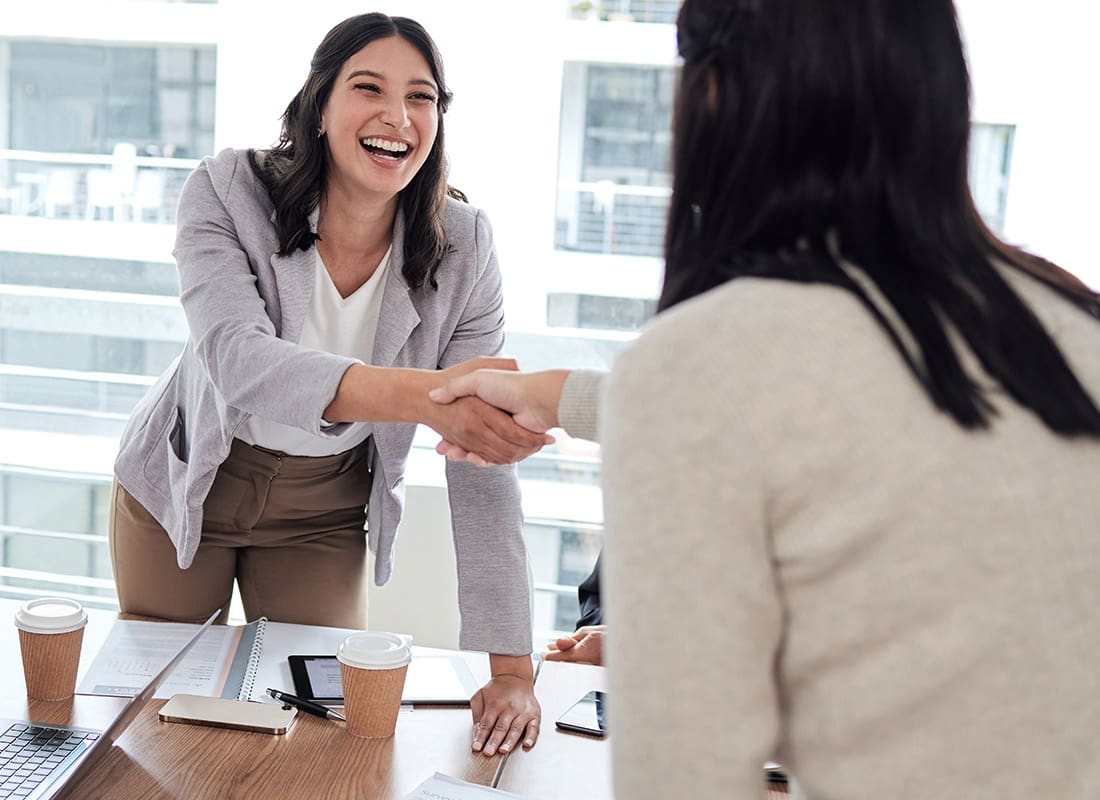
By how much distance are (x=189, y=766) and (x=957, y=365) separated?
1.02 m

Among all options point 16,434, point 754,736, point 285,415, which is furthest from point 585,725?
point 16,434

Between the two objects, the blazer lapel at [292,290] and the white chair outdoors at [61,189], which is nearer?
the blazer lapel at [292,290]

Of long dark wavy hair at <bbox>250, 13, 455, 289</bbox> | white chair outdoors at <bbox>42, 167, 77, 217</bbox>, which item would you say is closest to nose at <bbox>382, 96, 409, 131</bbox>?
long dark wavy hair at <bbox>250, 13, 455, 289</bbox>

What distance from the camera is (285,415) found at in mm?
1695

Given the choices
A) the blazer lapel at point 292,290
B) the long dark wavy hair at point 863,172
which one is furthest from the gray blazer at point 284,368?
the long dark wavy hair at point 863,172

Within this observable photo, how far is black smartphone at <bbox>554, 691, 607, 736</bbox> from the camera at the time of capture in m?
1.53

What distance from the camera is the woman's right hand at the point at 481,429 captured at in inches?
66.2

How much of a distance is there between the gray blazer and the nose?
178mm

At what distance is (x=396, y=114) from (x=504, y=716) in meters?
1.06

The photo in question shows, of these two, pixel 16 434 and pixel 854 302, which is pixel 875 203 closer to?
pixel 854 302

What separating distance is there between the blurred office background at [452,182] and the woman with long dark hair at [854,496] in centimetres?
259

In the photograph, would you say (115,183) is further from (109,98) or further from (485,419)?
(485,419)

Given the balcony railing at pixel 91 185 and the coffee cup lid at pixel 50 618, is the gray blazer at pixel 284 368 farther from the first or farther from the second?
the balcony railing at pixel 91 185

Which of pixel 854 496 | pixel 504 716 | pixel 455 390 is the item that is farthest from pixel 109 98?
pixel 854 496
